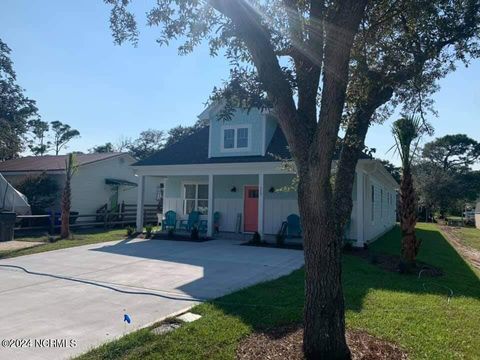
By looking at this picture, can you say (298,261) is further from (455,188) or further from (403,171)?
(455,188)

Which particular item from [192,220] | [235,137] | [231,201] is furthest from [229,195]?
[235,137]

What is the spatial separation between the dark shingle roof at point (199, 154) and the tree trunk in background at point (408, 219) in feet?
16.9

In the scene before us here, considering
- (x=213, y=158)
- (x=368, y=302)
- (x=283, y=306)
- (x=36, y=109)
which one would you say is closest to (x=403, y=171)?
(x=368, y=302)

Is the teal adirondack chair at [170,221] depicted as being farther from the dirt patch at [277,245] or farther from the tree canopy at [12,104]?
the tree canopy at [12,104]

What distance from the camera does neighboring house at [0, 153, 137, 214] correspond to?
21.4m

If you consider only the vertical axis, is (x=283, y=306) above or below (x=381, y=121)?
below

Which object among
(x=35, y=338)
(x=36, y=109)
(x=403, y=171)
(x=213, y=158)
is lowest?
(x=35, y=338)

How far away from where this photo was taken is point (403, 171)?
32.3ft

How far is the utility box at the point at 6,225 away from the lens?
1474cm

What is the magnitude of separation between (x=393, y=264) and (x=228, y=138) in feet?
29.0

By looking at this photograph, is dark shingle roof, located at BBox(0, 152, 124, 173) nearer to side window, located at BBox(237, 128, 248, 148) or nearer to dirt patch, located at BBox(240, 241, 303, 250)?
side window, located at BBox(237, 128, 248, 148)

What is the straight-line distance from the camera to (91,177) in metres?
22.5

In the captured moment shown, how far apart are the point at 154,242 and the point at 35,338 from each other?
32.6 ft

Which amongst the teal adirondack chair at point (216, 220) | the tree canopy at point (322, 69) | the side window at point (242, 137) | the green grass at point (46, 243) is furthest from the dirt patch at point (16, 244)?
the tree canopy at point (322, 69)
